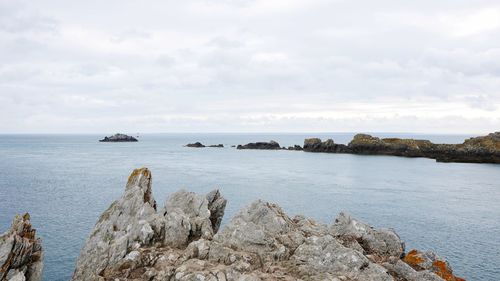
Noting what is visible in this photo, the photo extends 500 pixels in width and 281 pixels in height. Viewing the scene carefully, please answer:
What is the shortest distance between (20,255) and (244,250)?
13649 millimetres

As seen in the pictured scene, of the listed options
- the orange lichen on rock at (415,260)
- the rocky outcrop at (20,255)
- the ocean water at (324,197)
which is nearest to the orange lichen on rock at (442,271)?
the orange lichen on rock at (415,260)

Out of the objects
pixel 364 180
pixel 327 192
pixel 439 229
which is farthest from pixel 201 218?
pixel 364 180

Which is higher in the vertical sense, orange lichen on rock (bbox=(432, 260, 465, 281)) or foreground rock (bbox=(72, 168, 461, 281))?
foreground rock (bbox=(72, 168, 461, 281))

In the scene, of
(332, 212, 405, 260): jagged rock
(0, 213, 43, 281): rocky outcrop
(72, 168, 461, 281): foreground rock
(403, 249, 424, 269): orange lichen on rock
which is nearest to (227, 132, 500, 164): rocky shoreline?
(332, 212, 405, 260): jagged rock

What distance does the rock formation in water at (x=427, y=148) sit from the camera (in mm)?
140125

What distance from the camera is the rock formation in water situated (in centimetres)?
14012

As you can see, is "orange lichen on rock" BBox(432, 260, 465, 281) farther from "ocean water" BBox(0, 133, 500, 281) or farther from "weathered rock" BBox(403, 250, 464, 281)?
"ocean water" BBox(0, 133, 500, 281)

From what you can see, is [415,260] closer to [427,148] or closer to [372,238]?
[372,238]

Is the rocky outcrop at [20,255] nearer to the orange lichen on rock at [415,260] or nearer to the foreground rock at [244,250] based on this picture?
the foreground rock at [244,250]

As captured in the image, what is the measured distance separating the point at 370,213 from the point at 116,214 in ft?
145

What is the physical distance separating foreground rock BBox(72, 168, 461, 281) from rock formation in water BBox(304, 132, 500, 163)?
448 feet

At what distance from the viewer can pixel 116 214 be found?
26594mm

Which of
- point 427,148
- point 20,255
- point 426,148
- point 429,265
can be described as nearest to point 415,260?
point 429,265

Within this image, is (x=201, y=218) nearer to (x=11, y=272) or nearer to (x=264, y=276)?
(x=264, y=276)
